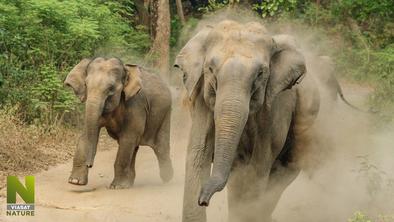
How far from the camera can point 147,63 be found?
20.3 m

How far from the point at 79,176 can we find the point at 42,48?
4724 millimetres

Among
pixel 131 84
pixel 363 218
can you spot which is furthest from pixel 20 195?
pixel 363 218

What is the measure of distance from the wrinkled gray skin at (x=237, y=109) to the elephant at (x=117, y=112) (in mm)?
3373

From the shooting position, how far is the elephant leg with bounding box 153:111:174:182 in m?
12.8

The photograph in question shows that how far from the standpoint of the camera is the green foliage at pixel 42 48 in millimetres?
14102

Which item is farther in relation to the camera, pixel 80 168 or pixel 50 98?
pixel 50 98

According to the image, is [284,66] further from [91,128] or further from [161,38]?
[161,38]

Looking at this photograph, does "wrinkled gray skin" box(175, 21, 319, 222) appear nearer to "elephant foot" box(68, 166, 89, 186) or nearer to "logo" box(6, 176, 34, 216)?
"logo" box(6, 176, 34, 216)

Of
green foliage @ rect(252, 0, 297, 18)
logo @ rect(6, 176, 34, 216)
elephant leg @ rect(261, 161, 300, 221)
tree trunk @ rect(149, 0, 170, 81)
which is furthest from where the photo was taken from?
tree trunk @ rect(149, 0, 170, 81)

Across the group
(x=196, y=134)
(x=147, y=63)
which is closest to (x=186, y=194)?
(x=196, y=134)

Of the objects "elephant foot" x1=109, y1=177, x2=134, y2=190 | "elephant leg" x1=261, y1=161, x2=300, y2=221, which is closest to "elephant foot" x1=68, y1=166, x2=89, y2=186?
"elephant foot" x1=109, y1=177, x2=134, y2=190

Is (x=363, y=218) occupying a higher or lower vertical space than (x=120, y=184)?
higher

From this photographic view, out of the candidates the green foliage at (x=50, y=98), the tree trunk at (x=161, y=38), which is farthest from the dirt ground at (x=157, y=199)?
the tree trunk at (x=161, y=38)

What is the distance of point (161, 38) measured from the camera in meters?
20.7
